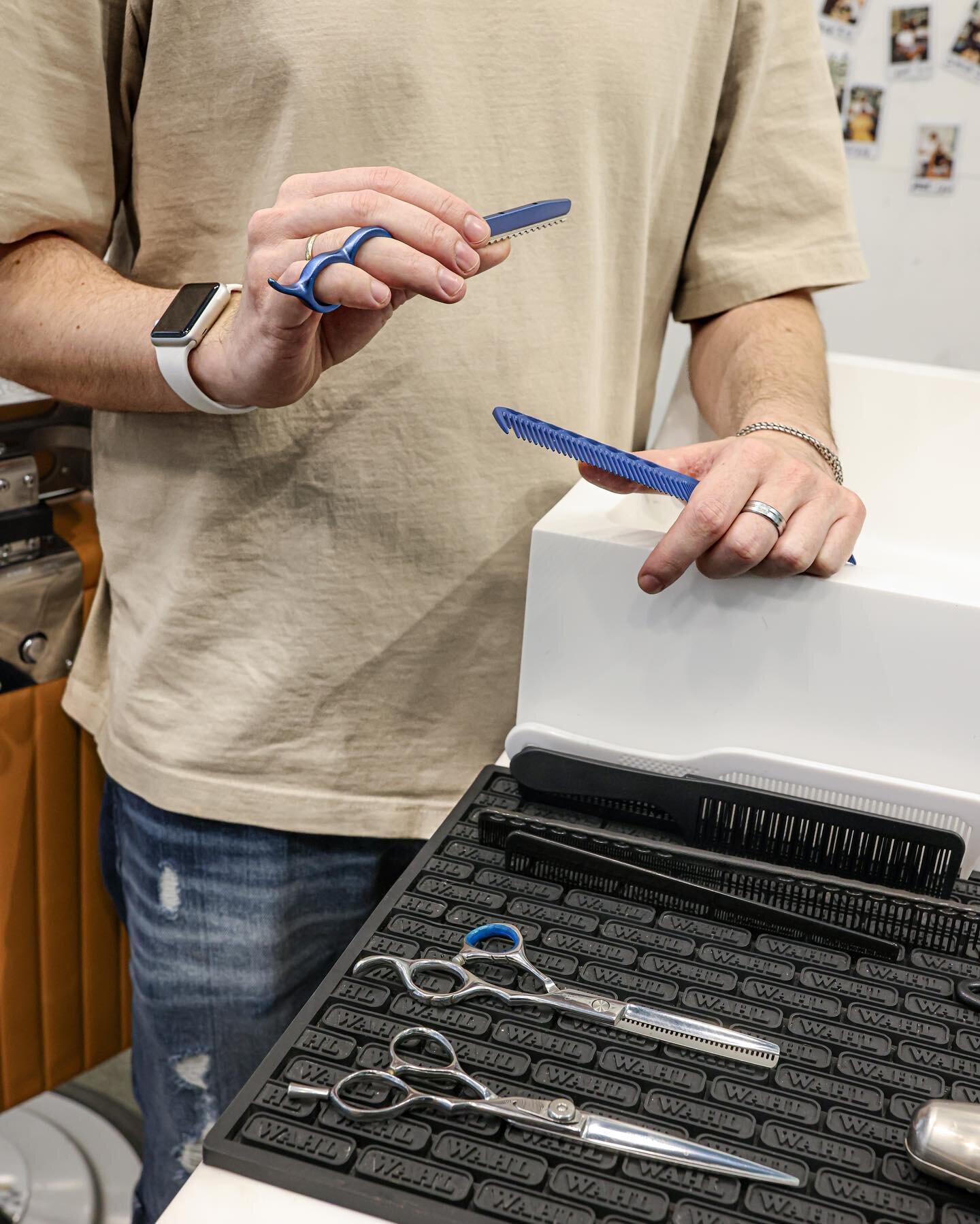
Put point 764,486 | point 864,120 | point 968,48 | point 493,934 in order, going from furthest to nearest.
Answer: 1. point 864,120
2. point 968,48
3. point 764,486
4. point 493,934

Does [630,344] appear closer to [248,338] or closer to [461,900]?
[248,338]

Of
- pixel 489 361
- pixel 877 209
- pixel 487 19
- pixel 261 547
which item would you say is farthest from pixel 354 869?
→ pixel 877 209

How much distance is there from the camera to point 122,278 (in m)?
0.73

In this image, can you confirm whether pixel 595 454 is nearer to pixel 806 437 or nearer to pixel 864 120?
pixel 806 437

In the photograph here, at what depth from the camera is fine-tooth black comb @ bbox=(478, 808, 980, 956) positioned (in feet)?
1.70

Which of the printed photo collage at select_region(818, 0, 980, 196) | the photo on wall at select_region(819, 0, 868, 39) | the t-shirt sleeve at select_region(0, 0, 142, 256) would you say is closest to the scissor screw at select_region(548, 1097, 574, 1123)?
the t-shirt sleeve at select_region(0, 0, 142, 256)

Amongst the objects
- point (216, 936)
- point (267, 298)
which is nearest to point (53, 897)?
point (216, 936)

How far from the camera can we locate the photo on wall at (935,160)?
1.73 metres

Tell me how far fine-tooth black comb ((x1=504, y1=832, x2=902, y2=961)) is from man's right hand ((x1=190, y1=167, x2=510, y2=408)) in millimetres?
272

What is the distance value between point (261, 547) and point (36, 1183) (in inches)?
33.1

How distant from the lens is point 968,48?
1.68 metres

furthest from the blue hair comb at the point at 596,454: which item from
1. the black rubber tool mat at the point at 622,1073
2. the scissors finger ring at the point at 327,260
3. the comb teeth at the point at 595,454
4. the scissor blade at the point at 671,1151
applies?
the scissor blade at the point at 671,1151

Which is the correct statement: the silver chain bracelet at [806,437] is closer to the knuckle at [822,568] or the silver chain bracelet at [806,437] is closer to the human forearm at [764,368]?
the human forearm at [764,368]

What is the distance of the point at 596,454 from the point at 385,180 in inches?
6.7
